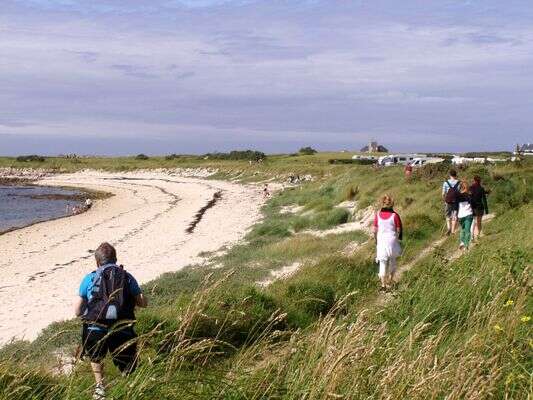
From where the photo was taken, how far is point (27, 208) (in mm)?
50781

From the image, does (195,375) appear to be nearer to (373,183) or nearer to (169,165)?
(373,183)

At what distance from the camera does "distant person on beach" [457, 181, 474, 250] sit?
13.9m

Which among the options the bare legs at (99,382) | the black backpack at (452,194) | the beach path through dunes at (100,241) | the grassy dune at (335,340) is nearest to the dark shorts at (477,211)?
the grassy dune at (335,340)

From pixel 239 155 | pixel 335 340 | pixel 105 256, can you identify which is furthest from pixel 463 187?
pixel 239 155

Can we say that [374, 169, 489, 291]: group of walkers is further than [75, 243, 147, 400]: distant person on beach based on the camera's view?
Yes

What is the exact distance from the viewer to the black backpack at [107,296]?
573cm

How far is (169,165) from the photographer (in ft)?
337

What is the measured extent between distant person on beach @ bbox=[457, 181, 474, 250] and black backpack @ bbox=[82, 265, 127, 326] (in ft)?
30.1

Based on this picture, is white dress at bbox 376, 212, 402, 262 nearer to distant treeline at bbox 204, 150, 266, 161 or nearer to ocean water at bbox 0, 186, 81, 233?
ocean water at bbox 0, 186, 81, 233

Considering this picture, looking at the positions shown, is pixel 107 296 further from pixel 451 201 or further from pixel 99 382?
pixel 451 201

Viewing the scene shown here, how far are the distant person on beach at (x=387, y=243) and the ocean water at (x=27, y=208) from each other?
95.3 ft

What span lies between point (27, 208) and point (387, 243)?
44474 millimetres

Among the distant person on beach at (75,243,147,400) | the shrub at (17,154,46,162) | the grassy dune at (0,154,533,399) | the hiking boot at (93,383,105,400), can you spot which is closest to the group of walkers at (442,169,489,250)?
the grassy dune at (0,154,533,399)

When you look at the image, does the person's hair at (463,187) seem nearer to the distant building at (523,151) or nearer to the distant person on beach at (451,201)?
the distant person on beach at (451,201)
